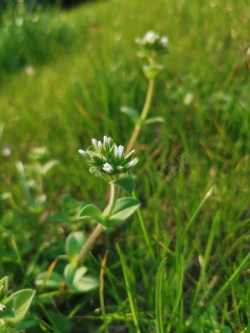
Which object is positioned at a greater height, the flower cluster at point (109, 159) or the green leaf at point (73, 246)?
the flower cluster at point (109, 159)

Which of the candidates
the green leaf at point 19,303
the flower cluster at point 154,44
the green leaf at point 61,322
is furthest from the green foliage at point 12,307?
the flower cluster at point 154,44

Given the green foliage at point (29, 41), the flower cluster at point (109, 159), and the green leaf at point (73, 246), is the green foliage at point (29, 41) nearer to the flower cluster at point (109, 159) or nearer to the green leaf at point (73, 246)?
the green leaf at point (73, 246)

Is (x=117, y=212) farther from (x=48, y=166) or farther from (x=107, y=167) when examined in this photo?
(x=48, y=166)

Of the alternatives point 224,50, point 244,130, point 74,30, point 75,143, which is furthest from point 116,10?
point 244,130

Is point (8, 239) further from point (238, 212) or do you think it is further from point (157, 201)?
point (238, 212)

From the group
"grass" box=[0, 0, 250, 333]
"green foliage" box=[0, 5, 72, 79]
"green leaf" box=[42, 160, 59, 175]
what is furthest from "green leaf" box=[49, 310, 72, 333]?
"green foliage" box=[0, 5, 72, 79]
